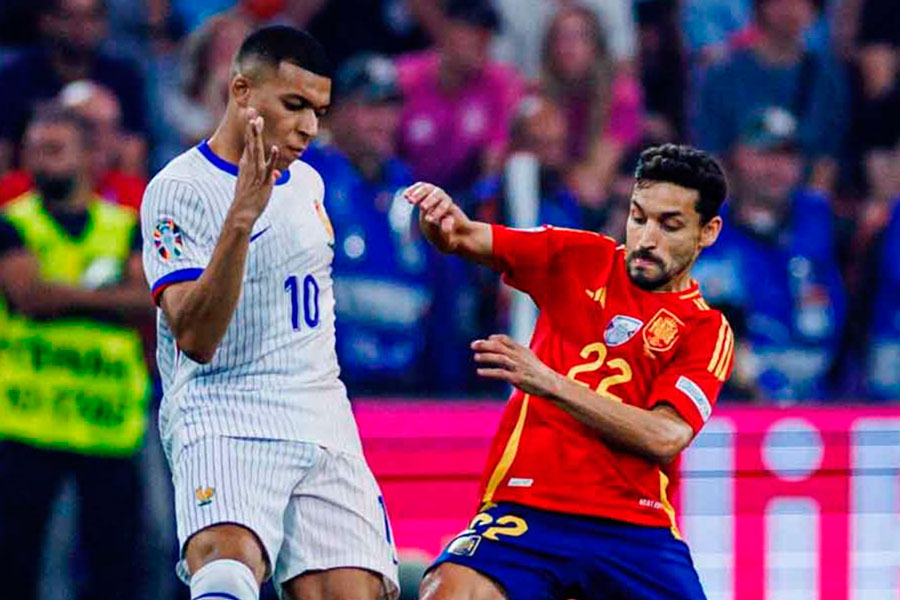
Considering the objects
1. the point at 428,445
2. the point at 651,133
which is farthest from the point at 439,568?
the point at 651,133

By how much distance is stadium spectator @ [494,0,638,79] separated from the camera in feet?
27.7

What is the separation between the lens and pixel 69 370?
7117 mm

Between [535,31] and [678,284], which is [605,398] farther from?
[535,31]

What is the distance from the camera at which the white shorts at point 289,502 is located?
14.4ft

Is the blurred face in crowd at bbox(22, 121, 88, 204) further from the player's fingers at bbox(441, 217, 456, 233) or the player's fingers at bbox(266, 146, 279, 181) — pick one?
the player's fingers at bbox(266, 146, 279, 181)

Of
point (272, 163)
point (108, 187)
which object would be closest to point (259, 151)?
point (272, 163)

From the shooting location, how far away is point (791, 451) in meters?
7.31

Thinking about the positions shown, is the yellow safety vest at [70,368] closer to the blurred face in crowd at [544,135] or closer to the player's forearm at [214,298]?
the blurred face in crowd at [544,135]

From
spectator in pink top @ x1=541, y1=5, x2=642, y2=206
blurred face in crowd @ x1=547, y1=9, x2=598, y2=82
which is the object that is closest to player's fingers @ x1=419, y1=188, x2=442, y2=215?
spectator in pink top @ x1=541, y1=5, x2=642, y2=206

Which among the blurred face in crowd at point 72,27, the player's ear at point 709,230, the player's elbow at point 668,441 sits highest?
the blurred face in crowd at point 72,27

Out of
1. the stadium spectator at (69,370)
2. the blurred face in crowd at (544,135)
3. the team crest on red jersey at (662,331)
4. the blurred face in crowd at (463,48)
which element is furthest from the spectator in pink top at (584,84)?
the team crest on red jersey at (662,331)

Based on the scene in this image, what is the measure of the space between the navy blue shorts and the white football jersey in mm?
503

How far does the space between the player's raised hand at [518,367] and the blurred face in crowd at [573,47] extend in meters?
4.16

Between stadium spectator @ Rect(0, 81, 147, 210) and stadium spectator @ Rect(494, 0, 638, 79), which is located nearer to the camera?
stadium spectator @ Rect(0, 81, 147, 210)
